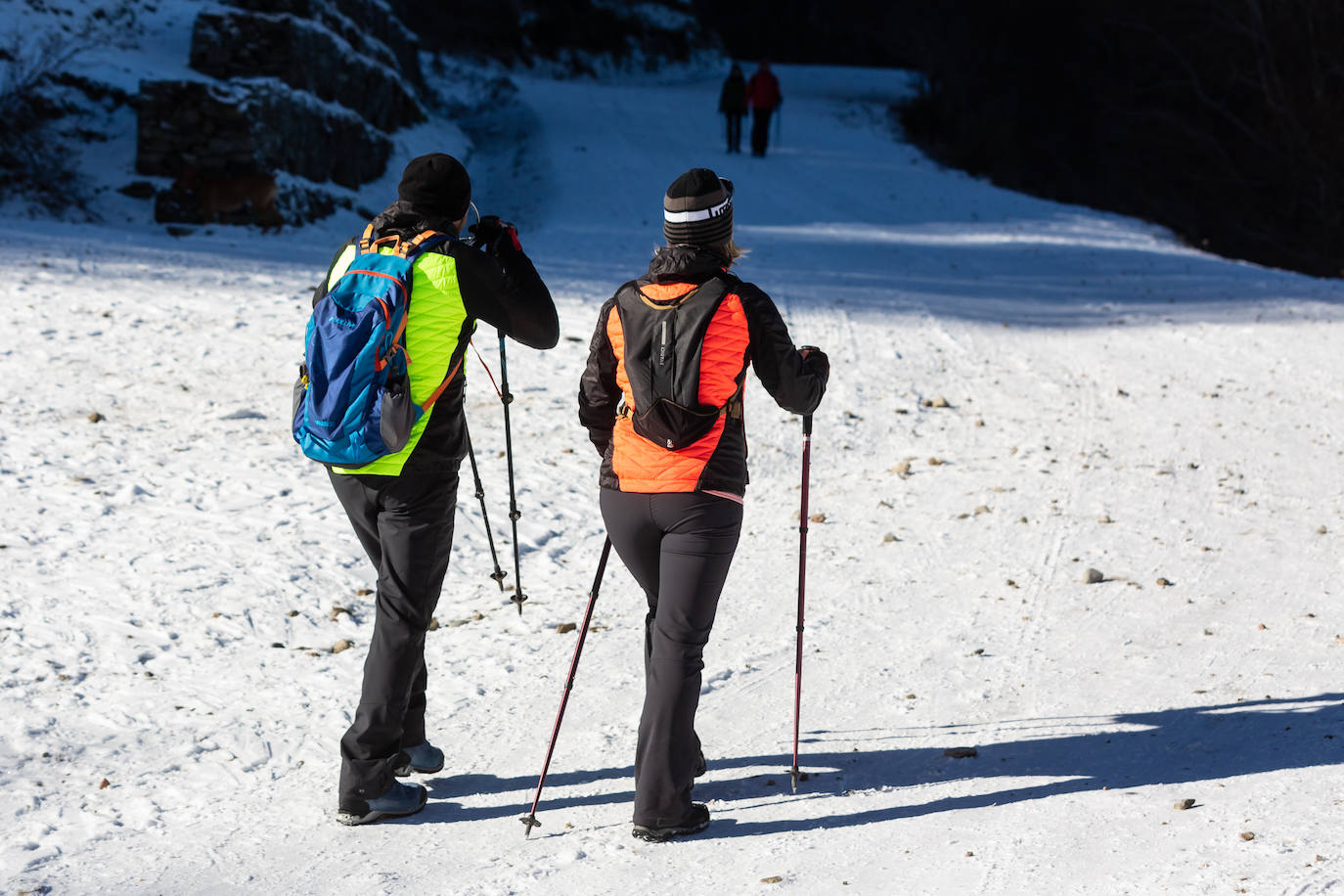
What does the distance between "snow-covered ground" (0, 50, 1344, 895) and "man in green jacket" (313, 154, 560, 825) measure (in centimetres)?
29

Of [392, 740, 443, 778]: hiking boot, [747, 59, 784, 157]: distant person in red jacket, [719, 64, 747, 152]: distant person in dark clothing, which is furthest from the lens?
[719, 64, 747, 152]: distant person in dark clothing

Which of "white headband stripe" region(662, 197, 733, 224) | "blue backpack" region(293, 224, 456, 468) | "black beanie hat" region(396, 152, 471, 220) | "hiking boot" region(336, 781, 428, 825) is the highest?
"black beanie hat" region(396, 152, 471, 220)

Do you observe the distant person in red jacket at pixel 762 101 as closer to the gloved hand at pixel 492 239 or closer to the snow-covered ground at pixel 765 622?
the snow-covered ground at pixel 765 622

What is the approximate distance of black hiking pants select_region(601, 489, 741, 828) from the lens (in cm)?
370

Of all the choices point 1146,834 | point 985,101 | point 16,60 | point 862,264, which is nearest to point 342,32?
point 16,60

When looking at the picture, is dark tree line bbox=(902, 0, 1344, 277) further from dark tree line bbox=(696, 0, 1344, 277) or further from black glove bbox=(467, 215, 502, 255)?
black glove bbox=(467, 215, 502, 255)

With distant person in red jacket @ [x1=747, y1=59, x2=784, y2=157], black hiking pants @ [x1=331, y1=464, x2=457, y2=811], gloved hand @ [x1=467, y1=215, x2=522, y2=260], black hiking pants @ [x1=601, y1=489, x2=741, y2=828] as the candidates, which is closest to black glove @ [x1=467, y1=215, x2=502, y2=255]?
gloved hand @ [x1=467, y1=215, x2=522, y2=260]

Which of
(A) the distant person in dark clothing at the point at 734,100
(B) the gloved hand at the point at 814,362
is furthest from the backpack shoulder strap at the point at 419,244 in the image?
(A) the distant person in dark clothing at the point at 734,100

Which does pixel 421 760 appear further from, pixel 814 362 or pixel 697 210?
pixel 697 210

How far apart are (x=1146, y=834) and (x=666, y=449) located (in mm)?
1904

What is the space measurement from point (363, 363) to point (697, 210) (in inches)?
43.1

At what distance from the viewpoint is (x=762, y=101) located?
2280cm

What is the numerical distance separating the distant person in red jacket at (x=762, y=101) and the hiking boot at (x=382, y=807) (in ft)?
66.2

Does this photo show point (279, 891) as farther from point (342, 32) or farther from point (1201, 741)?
point (342, 32)
